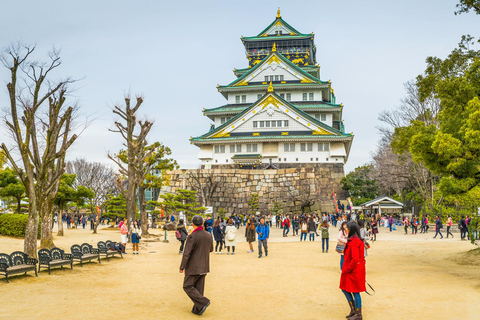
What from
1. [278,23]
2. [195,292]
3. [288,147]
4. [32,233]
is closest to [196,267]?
[195,292]

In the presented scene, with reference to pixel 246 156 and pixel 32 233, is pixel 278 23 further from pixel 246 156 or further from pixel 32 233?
pixel 32 233

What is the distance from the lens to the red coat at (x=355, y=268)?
686 centimetres

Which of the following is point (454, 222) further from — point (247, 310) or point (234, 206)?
point (247, 310)

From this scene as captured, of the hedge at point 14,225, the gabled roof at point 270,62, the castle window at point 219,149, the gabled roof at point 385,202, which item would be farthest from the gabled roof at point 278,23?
the hedge at point 14,225

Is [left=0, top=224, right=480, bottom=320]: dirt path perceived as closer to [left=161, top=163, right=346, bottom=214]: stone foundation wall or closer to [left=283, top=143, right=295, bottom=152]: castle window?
[left=161, top=163, right=346, bottom=214]: stone foundation wall

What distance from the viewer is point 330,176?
47031mm


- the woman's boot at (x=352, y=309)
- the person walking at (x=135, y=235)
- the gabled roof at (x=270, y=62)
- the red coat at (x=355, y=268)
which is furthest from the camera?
the gabled roof at (x=270, y=62)

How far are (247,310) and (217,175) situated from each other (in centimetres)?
3497

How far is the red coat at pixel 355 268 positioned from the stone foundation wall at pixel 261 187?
35.2 m

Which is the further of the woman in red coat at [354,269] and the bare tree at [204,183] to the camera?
the bare tree at [204,183]

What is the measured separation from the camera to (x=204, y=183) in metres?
42.6

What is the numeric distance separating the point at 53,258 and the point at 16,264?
1442 millimetres

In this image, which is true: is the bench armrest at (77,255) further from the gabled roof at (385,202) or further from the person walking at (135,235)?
the gabled roof at (385,202)

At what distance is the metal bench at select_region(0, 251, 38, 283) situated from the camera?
10.1 meters
